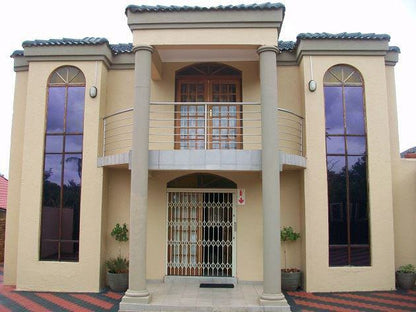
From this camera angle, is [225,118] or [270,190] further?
[225,118]

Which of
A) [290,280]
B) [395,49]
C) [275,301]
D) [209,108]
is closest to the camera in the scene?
[275,301]

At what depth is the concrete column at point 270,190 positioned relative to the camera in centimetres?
863

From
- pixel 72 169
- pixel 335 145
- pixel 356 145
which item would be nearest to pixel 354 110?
pixel 356 145

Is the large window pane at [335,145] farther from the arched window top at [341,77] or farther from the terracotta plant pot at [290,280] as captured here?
the terracotta plant pot at [290,280]

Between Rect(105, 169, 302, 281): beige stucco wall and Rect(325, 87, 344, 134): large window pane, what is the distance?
152 cm

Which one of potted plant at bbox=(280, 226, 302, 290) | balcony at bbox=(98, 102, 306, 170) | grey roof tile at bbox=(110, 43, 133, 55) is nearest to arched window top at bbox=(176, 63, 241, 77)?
balcony at bbox=(98, 102, 306, 170)

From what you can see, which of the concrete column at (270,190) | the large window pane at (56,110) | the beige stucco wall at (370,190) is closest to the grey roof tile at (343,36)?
the beige stucco wall at (370,190)

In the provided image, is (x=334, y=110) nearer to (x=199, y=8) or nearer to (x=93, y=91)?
(x=199, y=8)

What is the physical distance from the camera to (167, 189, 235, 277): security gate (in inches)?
422

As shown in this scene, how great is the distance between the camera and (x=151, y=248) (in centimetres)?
1075

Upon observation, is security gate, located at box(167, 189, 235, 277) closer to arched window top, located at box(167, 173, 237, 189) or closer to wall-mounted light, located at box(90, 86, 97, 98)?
arched window top, located at box(167, 173, 237, 189)

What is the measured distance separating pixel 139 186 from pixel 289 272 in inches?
171

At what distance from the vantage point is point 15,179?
10898 millimetres

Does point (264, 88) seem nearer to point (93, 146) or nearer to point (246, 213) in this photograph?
point (246, 213)
